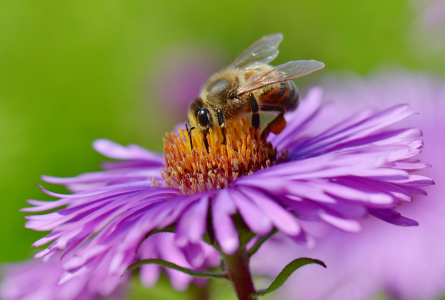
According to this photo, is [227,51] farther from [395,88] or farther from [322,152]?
[322,152]

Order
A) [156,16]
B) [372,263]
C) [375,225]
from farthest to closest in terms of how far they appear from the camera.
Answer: [156,16] → [375,225] → [372,263]

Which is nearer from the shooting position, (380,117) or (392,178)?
(392,178)

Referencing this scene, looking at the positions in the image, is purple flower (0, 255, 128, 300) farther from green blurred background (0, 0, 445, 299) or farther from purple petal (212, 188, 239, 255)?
green blurred background (0, 0, 445, 299)

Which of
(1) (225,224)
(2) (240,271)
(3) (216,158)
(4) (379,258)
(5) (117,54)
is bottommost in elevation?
(4) (379,258)

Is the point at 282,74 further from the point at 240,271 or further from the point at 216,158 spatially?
the point at 240,271

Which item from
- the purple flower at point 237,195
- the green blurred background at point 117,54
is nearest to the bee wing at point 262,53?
the purple flower at point 237,195

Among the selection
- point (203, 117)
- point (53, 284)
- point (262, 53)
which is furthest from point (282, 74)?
point (53, 284)

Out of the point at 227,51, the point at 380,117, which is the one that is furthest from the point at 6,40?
the point at 380,117
